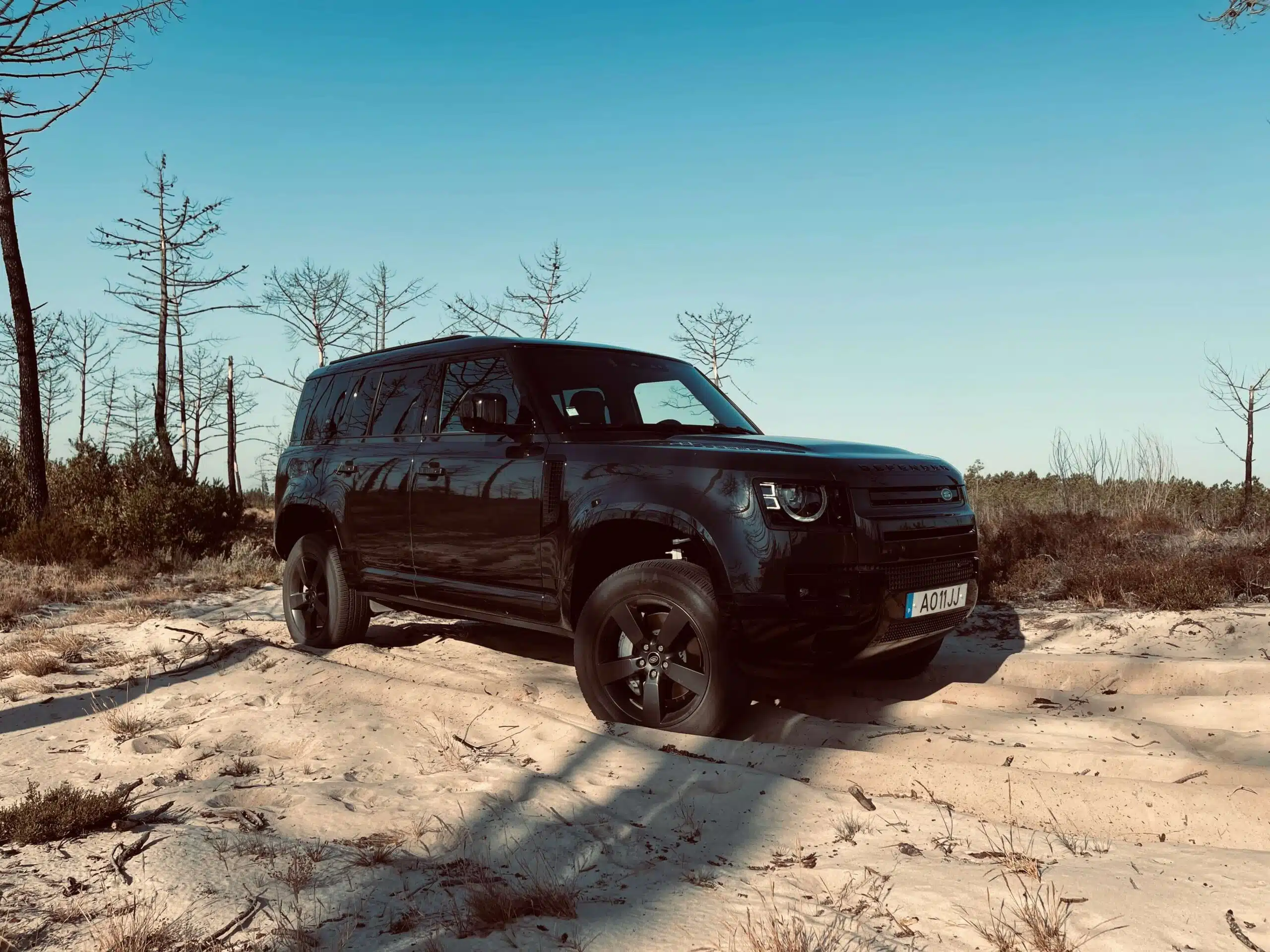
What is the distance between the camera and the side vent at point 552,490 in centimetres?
499

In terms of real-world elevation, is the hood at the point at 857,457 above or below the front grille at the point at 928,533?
above

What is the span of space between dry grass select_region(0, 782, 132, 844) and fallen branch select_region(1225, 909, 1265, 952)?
3662mm

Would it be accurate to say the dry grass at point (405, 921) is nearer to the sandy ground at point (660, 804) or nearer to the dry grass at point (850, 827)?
the sandy ground at point (660, 804)

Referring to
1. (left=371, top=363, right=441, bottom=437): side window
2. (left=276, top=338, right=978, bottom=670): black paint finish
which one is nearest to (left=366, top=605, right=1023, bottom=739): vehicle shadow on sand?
(left=276, top=338, right=978, bottom=670): black paint finish

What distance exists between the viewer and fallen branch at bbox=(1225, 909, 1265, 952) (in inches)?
95.0

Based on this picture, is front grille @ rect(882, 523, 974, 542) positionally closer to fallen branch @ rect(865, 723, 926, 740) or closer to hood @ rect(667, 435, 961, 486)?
hood @ rect(667, 435, 961, 486)

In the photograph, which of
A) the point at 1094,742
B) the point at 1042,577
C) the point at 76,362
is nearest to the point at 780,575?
the point at 1094,742

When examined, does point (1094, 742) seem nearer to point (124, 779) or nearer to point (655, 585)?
point (655, 585)

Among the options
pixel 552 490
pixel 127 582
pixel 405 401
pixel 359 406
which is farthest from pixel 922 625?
pixel 127 582

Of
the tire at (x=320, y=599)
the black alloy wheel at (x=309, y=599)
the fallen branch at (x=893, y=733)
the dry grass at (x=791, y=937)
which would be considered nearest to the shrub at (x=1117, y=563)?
the fallen branch at (x=893, y=733)

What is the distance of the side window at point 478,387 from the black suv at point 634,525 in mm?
16

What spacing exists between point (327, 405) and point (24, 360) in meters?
10.5

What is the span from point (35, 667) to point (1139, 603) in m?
8.67

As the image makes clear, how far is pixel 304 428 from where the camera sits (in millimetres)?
7367
